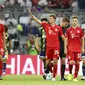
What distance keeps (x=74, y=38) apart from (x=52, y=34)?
27.8 inches

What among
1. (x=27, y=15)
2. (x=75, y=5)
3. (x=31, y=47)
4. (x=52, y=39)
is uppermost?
(x=75, y=5)

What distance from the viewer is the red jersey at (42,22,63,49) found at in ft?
41.8

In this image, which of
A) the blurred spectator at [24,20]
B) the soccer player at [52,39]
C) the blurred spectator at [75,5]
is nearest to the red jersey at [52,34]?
the soccer player at [52,39]

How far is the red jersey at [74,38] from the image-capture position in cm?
1298

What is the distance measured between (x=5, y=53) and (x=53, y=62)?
1.94 m

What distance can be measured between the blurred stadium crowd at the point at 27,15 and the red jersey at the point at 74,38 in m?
4.88

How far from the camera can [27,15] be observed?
813 inches

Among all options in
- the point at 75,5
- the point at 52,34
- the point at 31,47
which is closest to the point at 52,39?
the point at 52,34

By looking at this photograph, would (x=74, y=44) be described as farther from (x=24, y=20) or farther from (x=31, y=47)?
(x=24, y=20)

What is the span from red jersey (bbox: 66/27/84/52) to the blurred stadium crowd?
4880mm

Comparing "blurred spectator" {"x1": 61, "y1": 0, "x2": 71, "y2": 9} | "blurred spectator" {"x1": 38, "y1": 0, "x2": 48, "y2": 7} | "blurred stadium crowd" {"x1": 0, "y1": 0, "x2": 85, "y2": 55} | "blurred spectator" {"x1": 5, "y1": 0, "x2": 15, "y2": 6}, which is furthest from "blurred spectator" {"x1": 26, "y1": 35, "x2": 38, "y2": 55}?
"blurred spectator" {"x1": 61, "y1": 0, "x2": 71, "y2": 9}

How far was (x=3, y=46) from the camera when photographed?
12992 mm

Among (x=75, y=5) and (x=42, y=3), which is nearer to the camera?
(x=75, y=5)

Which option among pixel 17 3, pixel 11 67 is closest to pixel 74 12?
pixel 17 3
